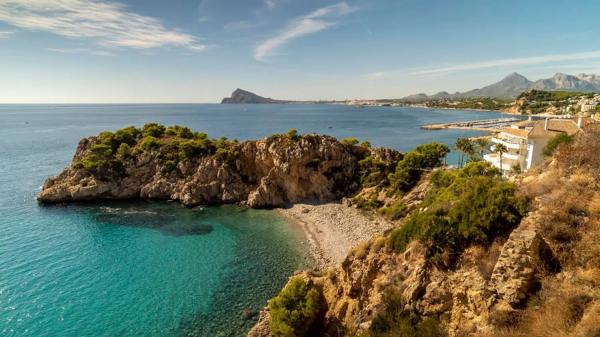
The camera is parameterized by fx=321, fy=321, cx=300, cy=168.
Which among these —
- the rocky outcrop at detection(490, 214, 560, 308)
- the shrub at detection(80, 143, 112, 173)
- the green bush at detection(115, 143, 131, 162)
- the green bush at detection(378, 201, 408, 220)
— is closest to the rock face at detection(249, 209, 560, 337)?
the rocky outcrop at detection(490, 214, 560, 308)

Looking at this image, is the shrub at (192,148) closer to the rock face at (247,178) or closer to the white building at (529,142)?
the rock face at (247,178)

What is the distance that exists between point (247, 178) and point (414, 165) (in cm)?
2416

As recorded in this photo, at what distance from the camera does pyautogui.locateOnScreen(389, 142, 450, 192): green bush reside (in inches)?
1629

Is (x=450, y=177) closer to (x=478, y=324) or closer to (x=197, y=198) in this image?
(x=478, y=324)

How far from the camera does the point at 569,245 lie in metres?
10.5

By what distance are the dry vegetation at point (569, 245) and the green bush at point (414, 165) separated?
2692 cm

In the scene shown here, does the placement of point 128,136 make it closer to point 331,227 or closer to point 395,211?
point 331,227

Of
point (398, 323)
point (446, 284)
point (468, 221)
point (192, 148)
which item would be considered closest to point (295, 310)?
point (398, 323)

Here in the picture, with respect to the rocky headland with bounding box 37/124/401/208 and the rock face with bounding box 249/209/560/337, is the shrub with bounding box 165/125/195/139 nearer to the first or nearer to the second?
the rocky headland with bounding box 37/124/401/208

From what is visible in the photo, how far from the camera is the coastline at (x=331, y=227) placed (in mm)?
31047

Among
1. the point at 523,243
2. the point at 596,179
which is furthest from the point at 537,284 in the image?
the point at 596,179

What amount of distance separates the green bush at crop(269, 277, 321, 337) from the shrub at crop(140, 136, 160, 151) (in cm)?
4192

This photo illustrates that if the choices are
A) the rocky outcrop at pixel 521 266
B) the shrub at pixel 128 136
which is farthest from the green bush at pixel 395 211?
the shrub at pixel 128 136

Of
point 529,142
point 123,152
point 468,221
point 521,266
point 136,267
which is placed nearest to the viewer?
point 521,266
